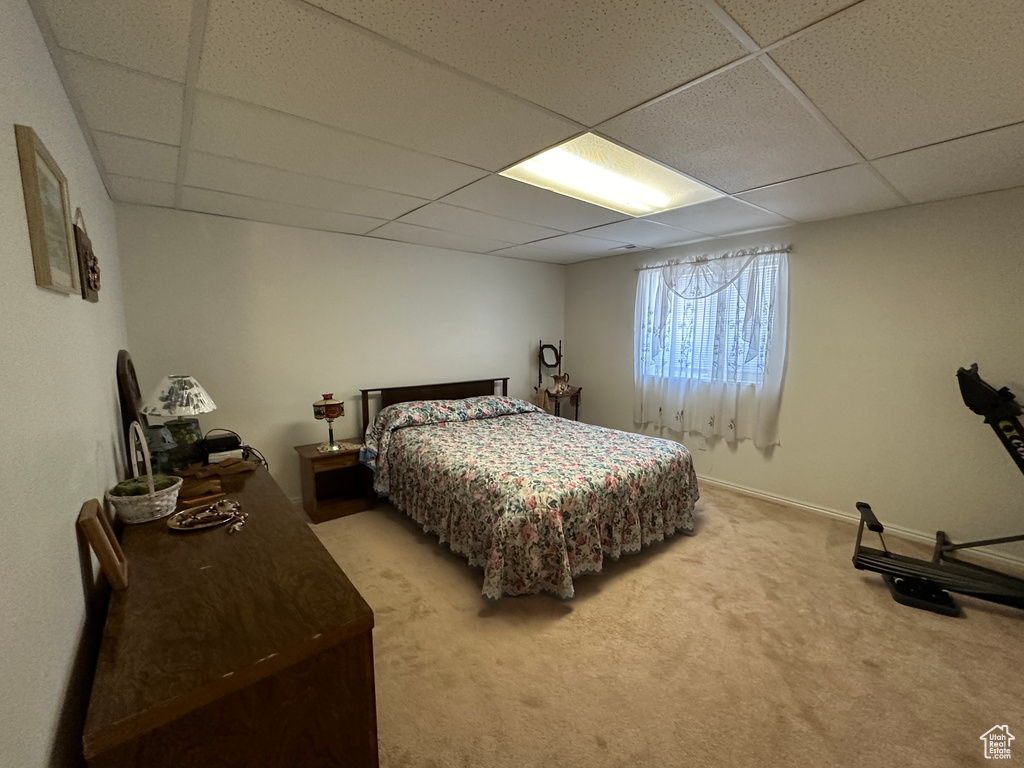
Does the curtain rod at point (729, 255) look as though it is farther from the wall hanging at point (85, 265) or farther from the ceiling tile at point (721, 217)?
the wall hanging at point (85, 265)

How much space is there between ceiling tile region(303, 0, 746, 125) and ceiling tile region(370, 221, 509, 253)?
200 cm

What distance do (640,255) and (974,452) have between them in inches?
115

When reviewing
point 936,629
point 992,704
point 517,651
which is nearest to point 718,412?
point 936,629

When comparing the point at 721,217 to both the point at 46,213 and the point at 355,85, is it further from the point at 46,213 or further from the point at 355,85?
the point at 46,213

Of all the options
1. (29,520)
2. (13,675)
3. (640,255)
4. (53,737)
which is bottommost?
(53,737)

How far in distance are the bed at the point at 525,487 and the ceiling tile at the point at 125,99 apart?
2.09 metres

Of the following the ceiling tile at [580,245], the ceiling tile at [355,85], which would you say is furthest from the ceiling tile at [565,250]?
the ceiling tile at [355,85]

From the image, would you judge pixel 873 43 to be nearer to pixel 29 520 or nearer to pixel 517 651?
pixel 29 520

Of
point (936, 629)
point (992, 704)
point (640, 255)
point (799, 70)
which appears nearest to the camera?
point (799, 70)

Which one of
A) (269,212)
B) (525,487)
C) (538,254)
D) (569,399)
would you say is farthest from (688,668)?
(538,254)

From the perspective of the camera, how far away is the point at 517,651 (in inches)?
73.7

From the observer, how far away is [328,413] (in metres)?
3.21

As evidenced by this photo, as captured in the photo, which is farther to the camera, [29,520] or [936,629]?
[936,629]

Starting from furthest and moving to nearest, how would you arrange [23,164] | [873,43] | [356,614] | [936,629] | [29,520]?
[936,629], [873,43], [356,614], [23,164], [29,520]
